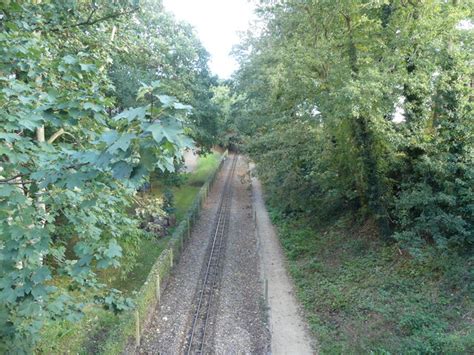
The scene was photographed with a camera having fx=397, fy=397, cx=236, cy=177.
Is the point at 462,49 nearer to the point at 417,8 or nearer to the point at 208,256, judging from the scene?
the point at 417,8

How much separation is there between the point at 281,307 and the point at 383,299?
3630 millimetres

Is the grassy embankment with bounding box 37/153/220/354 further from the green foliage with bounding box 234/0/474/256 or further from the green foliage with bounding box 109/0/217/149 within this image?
the green foliage with bounding box 234/0/474/256

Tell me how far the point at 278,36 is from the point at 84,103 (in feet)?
61.6

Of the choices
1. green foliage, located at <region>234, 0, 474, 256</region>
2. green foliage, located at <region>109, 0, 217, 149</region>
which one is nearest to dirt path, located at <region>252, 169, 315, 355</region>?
green foliage, located at <region>234, 0, 474, 256</region>

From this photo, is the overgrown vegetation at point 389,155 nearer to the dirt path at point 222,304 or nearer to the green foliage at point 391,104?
the green foliage at point 391,104

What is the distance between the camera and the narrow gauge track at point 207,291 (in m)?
12.1

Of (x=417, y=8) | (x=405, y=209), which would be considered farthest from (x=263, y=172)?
(x=417, y=8)

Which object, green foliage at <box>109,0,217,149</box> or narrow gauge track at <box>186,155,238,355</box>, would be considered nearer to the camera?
narrow gauge track at <box>186,155,238,355</box>

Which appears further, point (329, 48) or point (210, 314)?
point (329, 48)

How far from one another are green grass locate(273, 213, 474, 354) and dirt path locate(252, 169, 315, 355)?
1.29ft

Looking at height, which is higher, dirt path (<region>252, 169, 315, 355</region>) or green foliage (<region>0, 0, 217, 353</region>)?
green foliage (<region>0, 0, 217, 353</region>)

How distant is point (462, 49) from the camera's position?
12.9m

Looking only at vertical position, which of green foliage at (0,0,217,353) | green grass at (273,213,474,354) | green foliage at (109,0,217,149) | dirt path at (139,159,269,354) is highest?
green foliage at (109,0,217,149)

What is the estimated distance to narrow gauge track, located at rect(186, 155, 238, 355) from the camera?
12059 mm
